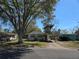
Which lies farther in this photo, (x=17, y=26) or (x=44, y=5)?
(x=17, y=26)

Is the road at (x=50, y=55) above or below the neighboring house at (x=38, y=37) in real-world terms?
below

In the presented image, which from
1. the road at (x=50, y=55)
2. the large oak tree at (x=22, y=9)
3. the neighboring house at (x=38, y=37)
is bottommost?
the road at (x=50, y=55)

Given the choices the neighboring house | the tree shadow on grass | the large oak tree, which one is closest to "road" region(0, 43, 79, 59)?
the tree shadow on grass

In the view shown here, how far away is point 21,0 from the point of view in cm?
4378

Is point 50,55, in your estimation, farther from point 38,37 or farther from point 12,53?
point 38,37

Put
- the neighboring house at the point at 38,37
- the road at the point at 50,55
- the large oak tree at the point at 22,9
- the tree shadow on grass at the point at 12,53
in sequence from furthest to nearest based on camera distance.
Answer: the neighboring house at the point at 38,37 → the large oak tree at the point at 22,9 → the road at the point at 50,55 → the tree shadow on grass at the point at 12,53

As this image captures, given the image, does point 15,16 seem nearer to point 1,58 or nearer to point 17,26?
point 17,26

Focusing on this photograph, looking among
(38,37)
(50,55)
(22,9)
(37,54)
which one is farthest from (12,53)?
(38,37)

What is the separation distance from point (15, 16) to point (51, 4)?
770cm

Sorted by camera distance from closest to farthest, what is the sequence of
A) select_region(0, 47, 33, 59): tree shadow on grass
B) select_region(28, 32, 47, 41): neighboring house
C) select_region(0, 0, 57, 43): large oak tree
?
select_region(0, 47, 33, 59): tree shadow on grass → select_region(0, 0, 57, 43): large oak tree → select_region(28, 32, 47, 41): neighboring house

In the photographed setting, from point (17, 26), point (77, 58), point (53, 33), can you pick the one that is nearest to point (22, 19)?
point (17, 26)

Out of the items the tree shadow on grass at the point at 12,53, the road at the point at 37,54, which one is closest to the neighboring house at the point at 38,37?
the road at the point at 37,54

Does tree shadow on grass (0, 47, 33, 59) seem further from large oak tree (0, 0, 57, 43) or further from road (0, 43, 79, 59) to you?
large oak tree (0, 0, 57, 43)

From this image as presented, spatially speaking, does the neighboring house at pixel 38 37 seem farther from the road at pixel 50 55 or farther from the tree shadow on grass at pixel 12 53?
the road at pixel 50 55
